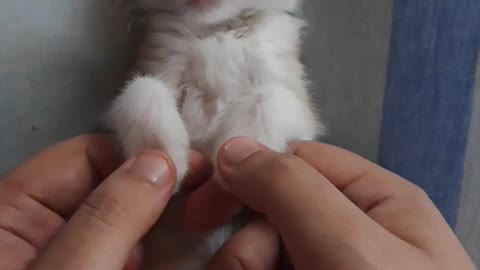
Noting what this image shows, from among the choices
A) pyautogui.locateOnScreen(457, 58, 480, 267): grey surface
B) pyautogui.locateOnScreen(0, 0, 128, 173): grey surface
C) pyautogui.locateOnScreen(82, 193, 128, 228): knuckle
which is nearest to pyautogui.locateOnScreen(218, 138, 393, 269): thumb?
pyautogui.locateOnScreen(82, 193, 128, 228): knuckle

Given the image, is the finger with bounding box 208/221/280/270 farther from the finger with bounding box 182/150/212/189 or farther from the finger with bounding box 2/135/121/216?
the finger with bounding box 2/135/121/216

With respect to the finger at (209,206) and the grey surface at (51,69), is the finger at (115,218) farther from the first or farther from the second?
the grey surface at (51,69)

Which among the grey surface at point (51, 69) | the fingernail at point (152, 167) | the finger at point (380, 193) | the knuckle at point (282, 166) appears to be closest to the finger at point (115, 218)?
the fingernail at point (152, 167)

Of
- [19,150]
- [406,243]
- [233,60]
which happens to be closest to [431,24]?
[233,60]

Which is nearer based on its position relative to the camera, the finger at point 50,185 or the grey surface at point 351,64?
the finger at point 50,185

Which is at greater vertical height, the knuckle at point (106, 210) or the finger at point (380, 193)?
the knuckle at point (106, 210)

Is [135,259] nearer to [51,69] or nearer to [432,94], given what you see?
[51,69]

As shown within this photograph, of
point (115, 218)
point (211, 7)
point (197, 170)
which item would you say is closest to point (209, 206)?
point (197, 170)
